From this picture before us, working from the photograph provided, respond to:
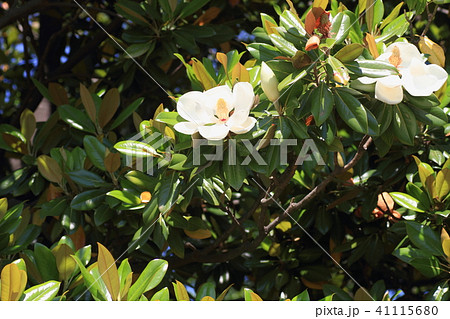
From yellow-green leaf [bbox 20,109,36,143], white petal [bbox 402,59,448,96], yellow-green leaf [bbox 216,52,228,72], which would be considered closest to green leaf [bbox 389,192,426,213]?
white petal [bbox 402,59,448,96]

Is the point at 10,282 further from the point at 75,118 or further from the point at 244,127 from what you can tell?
the point at 75,118

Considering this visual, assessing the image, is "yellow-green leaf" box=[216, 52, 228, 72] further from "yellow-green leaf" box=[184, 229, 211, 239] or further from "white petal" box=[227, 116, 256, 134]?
"yellow-green leaf" box=[184, 229, 211, 239]

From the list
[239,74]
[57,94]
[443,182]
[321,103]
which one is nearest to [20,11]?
[57,94]

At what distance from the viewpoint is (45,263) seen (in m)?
1.59

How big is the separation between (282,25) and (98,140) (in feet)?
2.46

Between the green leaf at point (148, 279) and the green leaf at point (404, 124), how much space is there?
0.67 m

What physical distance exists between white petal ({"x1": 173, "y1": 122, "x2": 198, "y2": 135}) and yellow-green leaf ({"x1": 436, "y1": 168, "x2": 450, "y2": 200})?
2.35 ft

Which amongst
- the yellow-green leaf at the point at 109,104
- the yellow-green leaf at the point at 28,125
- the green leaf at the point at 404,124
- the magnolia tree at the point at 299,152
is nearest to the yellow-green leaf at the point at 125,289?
the magnolia tree at the point at 299,152

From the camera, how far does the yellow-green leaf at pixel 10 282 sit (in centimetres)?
131

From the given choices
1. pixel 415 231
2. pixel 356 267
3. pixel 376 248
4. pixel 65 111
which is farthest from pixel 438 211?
pixel 65 111

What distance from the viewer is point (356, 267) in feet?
7.95

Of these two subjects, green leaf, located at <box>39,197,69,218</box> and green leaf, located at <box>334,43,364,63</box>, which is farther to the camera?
green leaf, located at <box>39,197,69,218</box>

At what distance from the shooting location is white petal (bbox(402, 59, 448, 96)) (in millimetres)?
1465

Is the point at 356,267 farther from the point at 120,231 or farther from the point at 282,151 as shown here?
the point at 282,151
